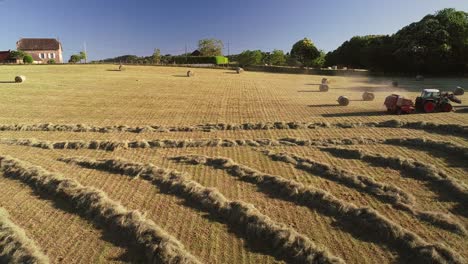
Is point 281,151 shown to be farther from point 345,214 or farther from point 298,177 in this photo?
point 345,214

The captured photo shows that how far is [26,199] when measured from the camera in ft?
36.3

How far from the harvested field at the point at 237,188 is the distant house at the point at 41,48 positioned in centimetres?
9096

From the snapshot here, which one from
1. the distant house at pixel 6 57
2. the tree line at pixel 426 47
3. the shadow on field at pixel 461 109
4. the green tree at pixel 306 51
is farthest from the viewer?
the green tree at pixel 306 51

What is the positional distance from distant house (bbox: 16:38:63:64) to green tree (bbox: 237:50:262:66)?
5524 cm

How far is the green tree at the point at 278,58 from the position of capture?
338 ft

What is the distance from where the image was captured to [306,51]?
297 ft

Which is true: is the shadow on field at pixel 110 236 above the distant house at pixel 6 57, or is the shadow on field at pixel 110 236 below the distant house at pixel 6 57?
below

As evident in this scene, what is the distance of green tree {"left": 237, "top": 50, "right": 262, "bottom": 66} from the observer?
10831cm

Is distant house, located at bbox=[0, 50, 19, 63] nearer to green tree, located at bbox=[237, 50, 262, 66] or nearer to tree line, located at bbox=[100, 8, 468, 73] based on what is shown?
green tree, located at bbox=[237, 50, 262, 66]

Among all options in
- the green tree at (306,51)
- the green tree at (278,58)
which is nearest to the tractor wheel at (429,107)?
the green tree at (306,51)

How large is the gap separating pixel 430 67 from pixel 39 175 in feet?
199

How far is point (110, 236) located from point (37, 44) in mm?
110760

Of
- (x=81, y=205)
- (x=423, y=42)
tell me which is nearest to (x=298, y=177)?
(x=81, y=205)

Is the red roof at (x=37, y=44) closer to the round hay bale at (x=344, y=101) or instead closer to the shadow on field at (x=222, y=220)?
the round hay bale at (x=344, y=101)
